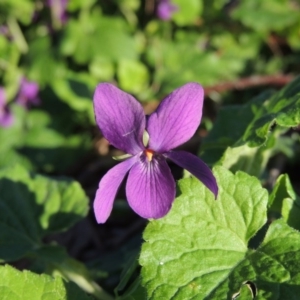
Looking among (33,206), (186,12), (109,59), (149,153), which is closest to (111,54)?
(109,59)

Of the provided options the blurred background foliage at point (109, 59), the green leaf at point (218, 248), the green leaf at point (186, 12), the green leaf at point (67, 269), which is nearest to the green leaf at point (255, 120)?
the green leaf at point (218, 248)

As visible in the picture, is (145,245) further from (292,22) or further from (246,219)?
(292,22)

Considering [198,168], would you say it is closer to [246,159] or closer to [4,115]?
[246,159]

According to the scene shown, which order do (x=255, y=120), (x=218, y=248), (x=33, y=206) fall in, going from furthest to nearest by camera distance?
(x=33, y=206) < (x=255, y=120) < (x=218, y=248)

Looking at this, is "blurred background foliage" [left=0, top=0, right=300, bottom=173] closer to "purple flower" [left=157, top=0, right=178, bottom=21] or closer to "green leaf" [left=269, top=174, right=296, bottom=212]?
"purple flower" [left=157, top=0, right=178, bottom=21]

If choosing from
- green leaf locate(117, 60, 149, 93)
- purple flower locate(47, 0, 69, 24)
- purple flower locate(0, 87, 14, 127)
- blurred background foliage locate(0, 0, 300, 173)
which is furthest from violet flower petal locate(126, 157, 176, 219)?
purple flower locate(47, 0, 69, 24)

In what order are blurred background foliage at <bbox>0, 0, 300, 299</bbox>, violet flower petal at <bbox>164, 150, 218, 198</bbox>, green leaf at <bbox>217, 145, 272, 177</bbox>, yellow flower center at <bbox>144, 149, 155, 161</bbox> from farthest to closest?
blurred background foliage at <bbox>0, 0, 300, 299</bbox>, green leaf at <bbox>217, 145, 272, 177</bbox>, yellow flower center at <bbox>144, 149, 155, 161</bbox>, violet flower petal at <bbox>164, 150, 218, 198</bbox>

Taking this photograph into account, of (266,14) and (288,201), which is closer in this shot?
(288,201)
